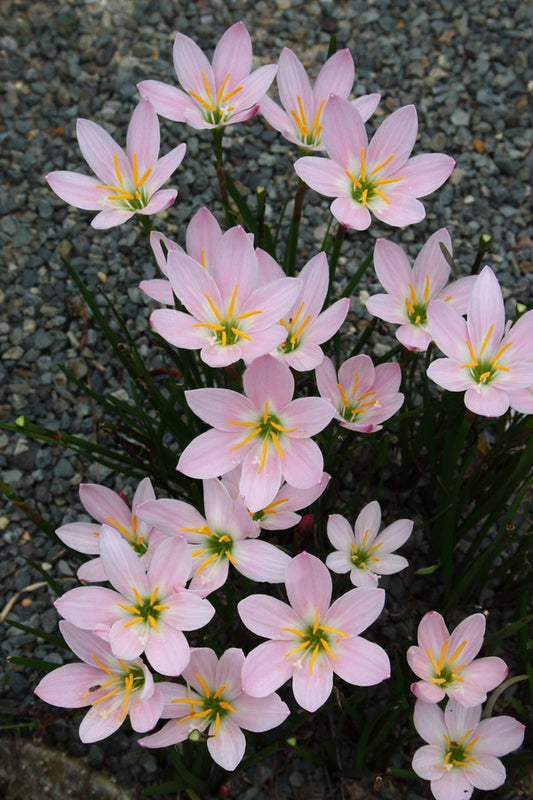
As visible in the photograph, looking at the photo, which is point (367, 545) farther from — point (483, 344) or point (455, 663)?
point (483, 344)

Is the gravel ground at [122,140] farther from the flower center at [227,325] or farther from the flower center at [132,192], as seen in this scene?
the flower center at [227,325]

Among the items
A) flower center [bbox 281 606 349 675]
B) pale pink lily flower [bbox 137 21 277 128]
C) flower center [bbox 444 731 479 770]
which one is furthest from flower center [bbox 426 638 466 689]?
pale pink lily flower [bbox 137 21 277 128]

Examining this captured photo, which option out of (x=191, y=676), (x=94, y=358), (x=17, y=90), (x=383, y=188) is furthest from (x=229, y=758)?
(x=17, y=90)

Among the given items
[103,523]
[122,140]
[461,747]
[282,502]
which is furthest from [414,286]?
[122,140]

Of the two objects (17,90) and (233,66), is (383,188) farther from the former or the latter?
(17,90)

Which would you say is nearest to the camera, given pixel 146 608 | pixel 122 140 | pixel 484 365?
pixel 146 608
